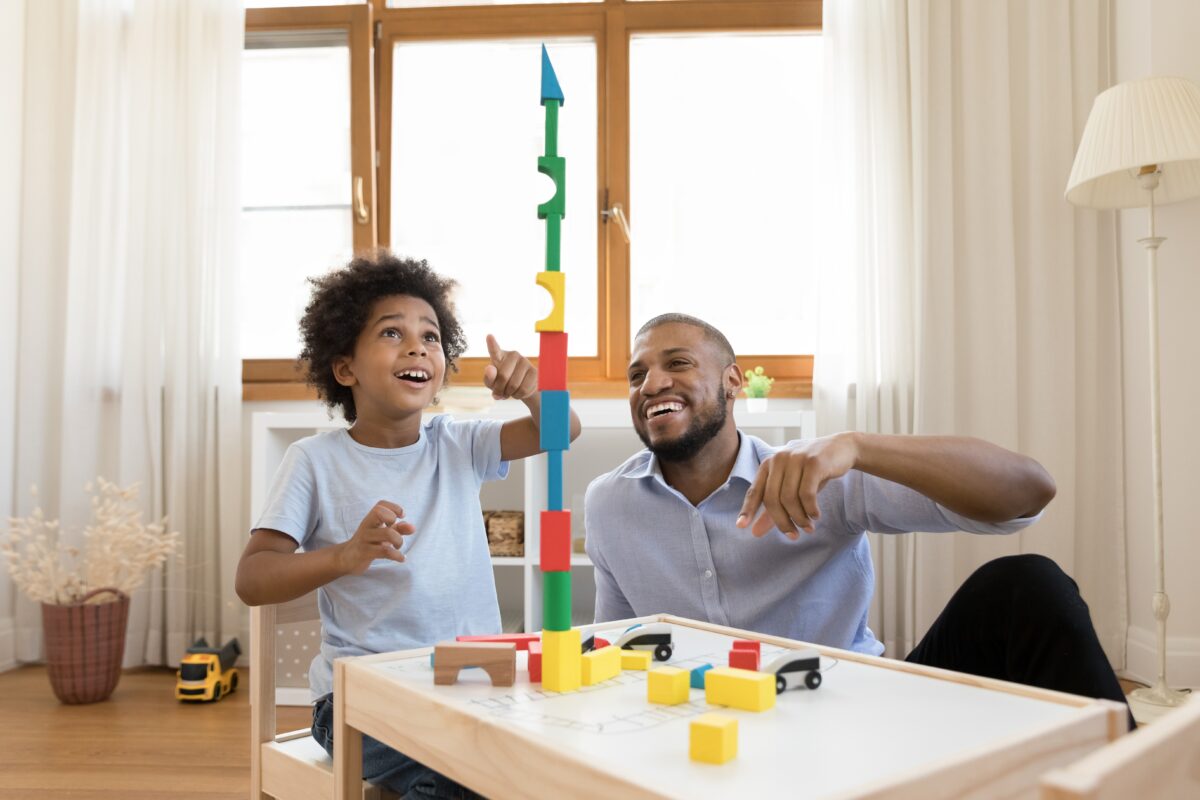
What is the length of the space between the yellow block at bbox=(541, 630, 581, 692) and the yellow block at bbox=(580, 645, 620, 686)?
0.01 metres

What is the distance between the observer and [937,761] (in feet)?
1.87

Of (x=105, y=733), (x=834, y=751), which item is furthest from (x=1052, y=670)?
(x=105, y=733)

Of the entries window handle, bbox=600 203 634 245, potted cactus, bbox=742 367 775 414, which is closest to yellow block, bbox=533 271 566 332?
potted cactus, bbox=742 367 775 414

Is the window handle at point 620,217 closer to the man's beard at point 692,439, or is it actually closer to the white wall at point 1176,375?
the white wall at point 1176,375

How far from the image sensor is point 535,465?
2.59 m

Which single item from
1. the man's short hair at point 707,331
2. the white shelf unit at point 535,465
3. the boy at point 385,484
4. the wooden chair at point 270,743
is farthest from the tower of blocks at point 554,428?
the white shelf unit at point 535,465

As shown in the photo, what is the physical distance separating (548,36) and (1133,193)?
1766 mm

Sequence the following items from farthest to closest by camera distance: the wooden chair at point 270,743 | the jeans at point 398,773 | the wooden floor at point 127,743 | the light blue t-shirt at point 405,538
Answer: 1. the wooden floor at point 127,743
2. the light blue t-shirt at point 405,538
3. the wooden chair at point 270,743
4. the jeans at point 398,773

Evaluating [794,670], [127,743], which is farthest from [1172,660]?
[127,743]

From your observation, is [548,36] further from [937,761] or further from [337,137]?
[937,761]

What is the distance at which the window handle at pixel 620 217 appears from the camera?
301 centimetres

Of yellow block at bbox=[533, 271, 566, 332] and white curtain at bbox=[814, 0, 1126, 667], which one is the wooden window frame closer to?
white curtain at bbox=[814, 0, 1126, 667]

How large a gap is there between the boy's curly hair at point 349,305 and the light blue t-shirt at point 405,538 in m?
0.17

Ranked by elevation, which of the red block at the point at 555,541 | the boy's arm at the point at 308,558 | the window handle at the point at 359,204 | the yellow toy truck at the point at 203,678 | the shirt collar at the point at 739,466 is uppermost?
the window handle at the point at 359,204
